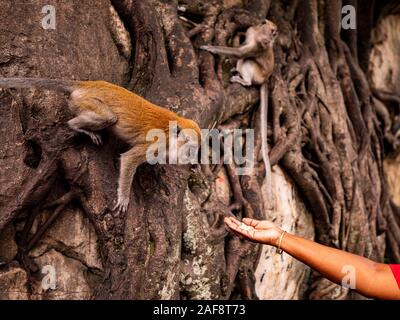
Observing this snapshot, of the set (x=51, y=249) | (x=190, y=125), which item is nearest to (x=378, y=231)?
(x=190, y=125)

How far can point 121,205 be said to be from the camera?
10.4 ft

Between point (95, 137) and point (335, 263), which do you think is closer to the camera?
point (335, 263)

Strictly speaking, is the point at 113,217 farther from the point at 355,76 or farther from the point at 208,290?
the point at 355,76

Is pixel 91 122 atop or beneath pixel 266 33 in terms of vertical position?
beneath

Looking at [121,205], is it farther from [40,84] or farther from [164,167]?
[40,84]

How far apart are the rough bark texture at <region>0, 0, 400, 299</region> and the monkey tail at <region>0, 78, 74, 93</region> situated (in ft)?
0.50

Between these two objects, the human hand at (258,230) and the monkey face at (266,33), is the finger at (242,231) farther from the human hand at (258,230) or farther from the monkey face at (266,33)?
the monkey face at (266,33)

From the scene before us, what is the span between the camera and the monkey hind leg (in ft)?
9.92

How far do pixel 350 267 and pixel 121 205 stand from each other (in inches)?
57.4

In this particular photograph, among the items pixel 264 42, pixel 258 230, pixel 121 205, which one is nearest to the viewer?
pixel 258 230

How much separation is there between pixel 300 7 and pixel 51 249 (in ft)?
13.5

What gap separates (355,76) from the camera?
6.79 meters

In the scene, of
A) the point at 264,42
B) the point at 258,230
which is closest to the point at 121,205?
the point at 258,230

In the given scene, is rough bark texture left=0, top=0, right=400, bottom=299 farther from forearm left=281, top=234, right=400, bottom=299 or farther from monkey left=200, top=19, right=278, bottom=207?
forearm left=281, top=234, right=400, bottom=299
